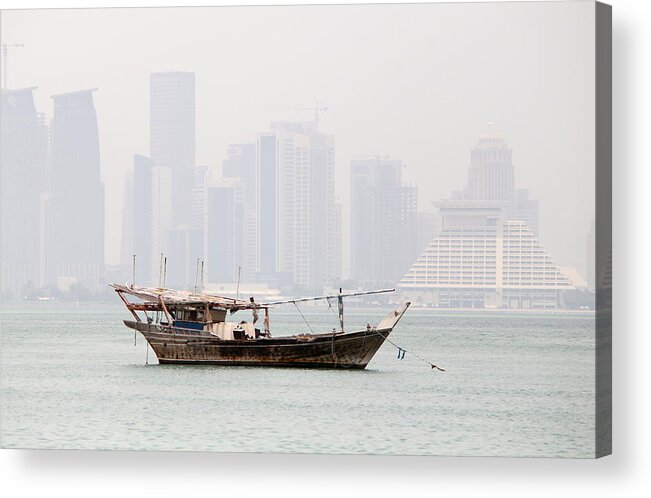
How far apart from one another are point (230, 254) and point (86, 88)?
1566mm

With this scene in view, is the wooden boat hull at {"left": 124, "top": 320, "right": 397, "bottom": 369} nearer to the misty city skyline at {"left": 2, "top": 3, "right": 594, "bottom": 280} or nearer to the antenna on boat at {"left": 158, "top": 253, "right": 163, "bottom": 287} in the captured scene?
the antenna on boat at {"left": 158, "top": 253, "right": 163, "bottom": 287}

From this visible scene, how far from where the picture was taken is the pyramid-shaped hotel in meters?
10.8

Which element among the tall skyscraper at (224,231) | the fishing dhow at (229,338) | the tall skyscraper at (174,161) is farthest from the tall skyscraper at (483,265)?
the tall skyscraper at (174,161)

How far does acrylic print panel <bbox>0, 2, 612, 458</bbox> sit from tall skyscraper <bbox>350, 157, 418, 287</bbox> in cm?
2

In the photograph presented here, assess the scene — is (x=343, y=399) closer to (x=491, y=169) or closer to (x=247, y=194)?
(x=247, y=194)

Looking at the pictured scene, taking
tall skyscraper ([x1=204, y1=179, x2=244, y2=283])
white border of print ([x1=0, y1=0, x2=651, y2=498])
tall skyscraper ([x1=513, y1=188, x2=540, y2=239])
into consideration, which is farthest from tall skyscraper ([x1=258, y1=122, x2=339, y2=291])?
tall skyscraper ([x1=513, y1=188, x2=540, y2=239])

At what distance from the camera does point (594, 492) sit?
10359 mm

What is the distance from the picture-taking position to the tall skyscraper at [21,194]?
11.1 metres

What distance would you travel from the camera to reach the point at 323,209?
36.8ft

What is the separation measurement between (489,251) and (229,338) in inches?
133

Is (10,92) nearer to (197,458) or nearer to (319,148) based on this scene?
(319,148)

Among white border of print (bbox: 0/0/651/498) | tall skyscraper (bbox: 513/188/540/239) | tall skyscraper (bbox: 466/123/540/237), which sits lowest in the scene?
white border of print (bbox: 0/0/651/498)

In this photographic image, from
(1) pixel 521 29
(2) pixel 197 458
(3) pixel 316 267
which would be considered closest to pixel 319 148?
(3) pixel 316 267

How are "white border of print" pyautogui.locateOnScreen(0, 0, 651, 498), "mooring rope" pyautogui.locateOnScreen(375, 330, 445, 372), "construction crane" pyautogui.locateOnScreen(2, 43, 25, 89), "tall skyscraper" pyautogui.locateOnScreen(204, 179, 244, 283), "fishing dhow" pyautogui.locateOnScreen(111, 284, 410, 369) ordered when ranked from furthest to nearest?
"fishing dhow" pyautogui.locateOnScreen(111, 284, 410, 369) < "mooring rope" pyautogui.locateOnScreen(375, 330, 445, 372) < "tall skyscraper" pyautogui.locateOnScreen(204, 179, 244, 283) < "construction crane" pyautogui.locateOnScreen(2, 43, 25, 89) < "white border of print" pyautogui.locateOnScreen(0, 0, 651, 498)
